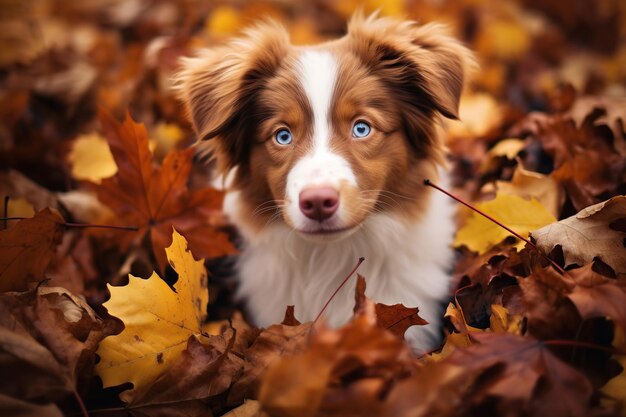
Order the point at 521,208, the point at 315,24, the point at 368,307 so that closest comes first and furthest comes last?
the point at 368,307 → the point at 521,208 → the point at 315,24

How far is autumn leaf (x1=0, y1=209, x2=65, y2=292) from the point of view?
219 centimetres

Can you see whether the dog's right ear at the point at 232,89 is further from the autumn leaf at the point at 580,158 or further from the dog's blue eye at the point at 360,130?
the autumn leaf at the point at 580,158

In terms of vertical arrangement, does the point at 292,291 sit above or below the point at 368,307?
below

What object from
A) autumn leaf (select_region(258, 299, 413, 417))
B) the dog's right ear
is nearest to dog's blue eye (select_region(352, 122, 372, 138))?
the dog's right ear

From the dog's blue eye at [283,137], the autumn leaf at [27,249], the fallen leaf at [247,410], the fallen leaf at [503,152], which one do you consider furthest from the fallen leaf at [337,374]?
the fallen leaf at [503,152]

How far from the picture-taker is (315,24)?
19.2 ft

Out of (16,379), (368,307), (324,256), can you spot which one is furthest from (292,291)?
(16,379)

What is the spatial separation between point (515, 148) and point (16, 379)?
278 centimetres

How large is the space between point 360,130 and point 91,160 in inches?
71.5

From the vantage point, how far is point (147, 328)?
2074 mm

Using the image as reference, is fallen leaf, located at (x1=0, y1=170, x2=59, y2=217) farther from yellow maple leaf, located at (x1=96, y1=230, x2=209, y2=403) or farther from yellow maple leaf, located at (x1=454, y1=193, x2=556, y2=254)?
yellow maple leaf, located at (x1=454, y1=193, x2=556, y2=254)

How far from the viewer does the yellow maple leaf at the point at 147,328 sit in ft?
6.57

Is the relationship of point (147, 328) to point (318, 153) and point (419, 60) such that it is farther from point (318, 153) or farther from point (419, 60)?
point (419, 60)

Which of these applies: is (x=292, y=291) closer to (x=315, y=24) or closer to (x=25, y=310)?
(x=25, y=310)
